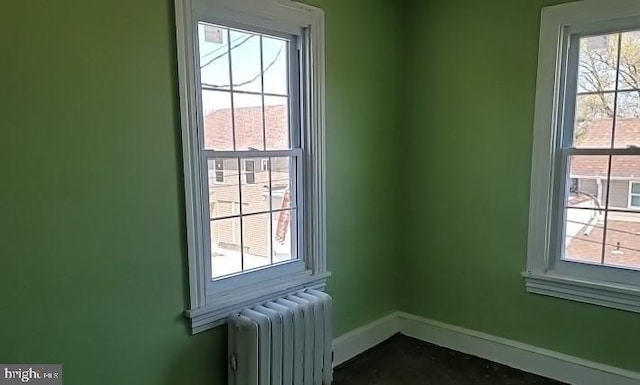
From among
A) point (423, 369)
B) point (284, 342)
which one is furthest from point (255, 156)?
point (423, 369)

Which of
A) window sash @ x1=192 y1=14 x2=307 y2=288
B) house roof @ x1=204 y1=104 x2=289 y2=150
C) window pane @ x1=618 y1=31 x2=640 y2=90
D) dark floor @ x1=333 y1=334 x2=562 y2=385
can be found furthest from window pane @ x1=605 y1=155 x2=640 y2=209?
house roof @ x1=204 y1=104 x2=289 y2=150

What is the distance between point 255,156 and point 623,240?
2.13 metres

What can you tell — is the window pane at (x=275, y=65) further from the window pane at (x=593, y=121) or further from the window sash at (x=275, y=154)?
the window pane at (x=593, y=121)

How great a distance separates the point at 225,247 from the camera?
2340 millimetres

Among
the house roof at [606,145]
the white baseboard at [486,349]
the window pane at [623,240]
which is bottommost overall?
the white baseboard at [486,349]

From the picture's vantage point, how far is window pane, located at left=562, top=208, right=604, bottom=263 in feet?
8.76

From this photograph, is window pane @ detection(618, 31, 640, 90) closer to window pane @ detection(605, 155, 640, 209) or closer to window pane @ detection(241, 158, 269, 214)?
window pane @ detection(605, 155, 640, 209)

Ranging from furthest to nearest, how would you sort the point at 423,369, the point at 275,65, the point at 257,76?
the point at 423,369, the point at 275,65, the point at 257,76

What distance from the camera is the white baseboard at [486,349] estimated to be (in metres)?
2.67

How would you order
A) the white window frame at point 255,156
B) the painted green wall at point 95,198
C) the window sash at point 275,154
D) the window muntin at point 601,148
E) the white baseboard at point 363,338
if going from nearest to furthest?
1. the painted green wall at point 95,198
2. the white window frame at point 255,156
3. the window sash at point 275,154
4. the window muntin at point 601,148
5. the white baseboard at point 363,338

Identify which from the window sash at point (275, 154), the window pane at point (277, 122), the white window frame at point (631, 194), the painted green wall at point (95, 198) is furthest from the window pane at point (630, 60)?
the painted green wall at point (95, 198)

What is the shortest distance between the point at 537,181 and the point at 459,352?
1.29 meters

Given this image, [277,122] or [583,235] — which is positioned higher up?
[277,122]

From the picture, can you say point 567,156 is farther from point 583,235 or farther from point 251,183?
point 251,183
